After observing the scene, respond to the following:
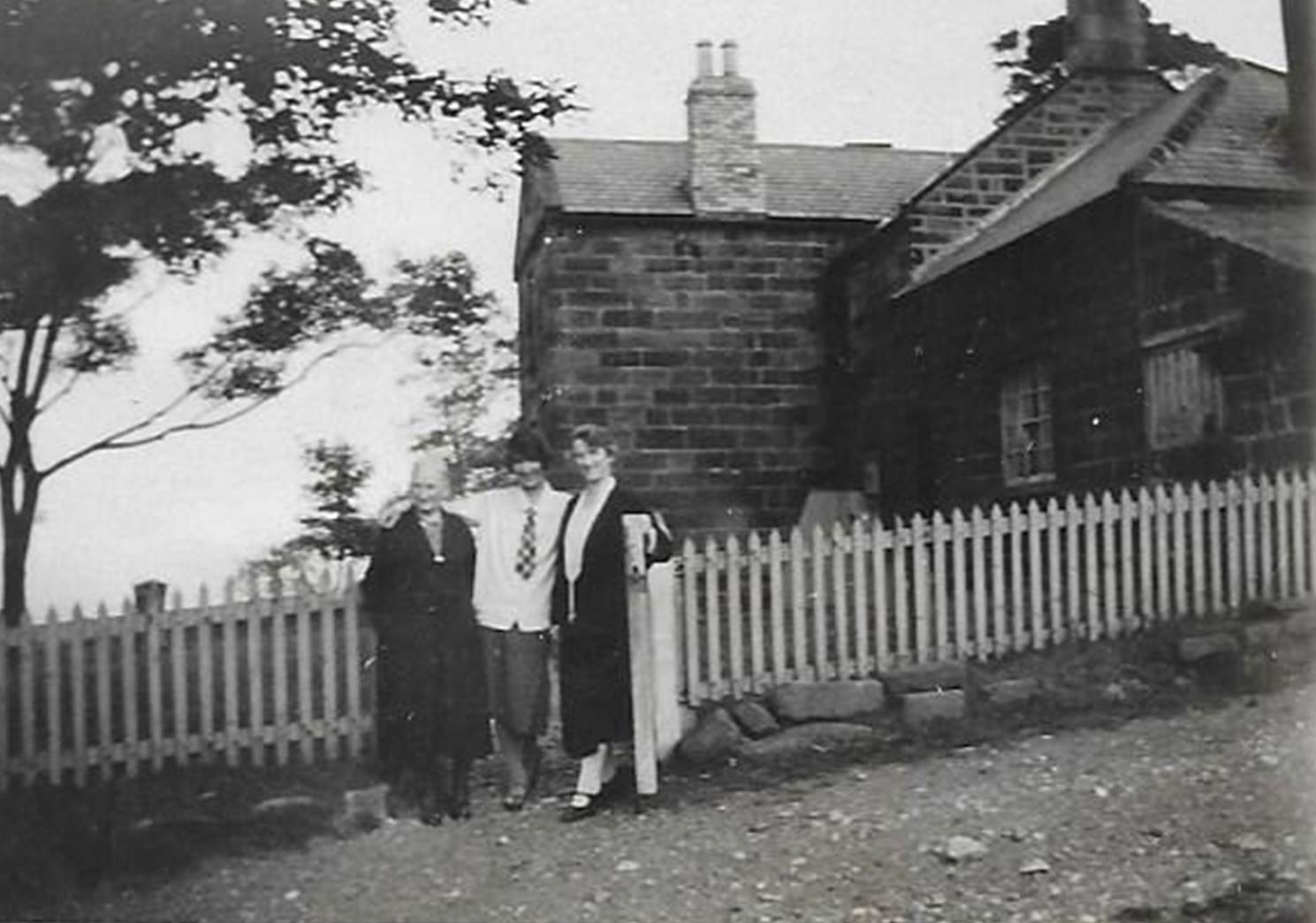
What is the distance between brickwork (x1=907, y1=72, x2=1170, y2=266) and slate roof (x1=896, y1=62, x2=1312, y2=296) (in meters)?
0.09

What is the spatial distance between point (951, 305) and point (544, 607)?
11.0 ft

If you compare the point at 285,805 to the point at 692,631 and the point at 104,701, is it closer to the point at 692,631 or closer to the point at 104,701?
the point at 104,701

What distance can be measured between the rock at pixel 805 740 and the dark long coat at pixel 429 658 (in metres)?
0.89

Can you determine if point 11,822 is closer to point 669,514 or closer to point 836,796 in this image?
point 669,514

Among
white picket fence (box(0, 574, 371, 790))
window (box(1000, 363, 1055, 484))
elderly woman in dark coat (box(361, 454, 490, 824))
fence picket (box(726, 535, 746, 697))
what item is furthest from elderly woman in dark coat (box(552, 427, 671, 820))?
window (box(1000, 363, 1055, 484))

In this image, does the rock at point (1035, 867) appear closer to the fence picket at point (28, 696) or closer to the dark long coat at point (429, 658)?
the dark long coat at point (429, 658)

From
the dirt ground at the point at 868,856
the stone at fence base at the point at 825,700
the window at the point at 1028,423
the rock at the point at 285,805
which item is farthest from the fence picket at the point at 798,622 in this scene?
the window at the point at 1028,423

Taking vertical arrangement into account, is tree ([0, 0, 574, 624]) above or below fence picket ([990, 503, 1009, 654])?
above

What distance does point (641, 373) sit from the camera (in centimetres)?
339

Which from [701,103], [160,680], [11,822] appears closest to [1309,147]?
[701,103]

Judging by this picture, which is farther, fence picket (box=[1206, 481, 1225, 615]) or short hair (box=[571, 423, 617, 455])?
fence picket (box=[1206, 481, 1225, 615])

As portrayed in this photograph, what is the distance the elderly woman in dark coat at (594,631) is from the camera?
3.60m

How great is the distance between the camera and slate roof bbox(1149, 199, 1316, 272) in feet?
15.2

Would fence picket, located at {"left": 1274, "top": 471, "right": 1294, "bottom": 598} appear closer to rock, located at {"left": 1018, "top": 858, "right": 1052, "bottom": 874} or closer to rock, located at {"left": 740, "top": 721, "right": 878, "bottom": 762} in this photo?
rock, located at {"left": 740, "top": 721, "right": 878, "bottom": 762}
